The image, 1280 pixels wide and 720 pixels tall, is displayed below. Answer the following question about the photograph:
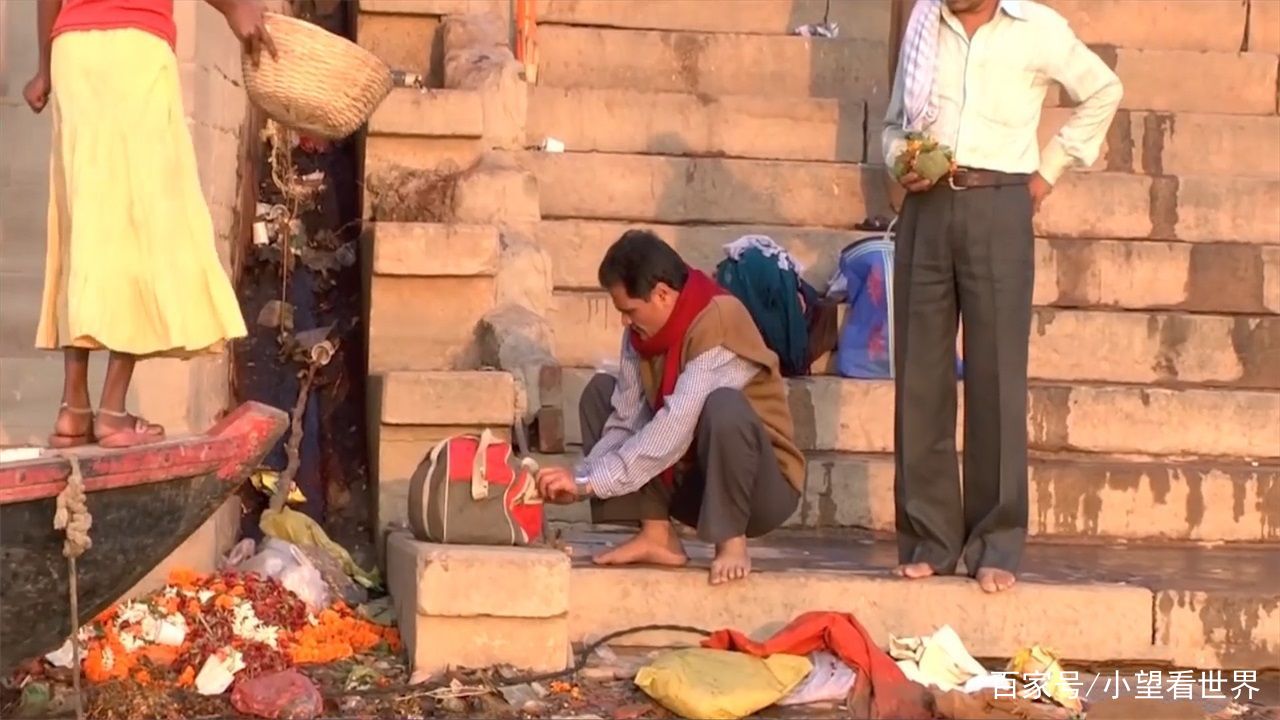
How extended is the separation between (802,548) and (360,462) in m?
1.85

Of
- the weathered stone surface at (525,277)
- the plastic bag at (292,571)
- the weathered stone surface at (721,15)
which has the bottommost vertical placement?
the plastic bag at (292,571)

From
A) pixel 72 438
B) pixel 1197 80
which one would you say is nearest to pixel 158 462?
pixel 72 438

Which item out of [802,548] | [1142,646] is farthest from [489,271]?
[1142,646]

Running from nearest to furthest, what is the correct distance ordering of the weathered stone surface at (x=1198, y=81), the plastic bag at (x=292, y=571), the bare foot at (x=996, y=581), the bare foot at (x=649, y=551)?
1. the bare foot at (x=996, y=581)
2. the bare foot at (x=649, y=551)
3. the plastic bag at (x=292, y=571)
4. the weathered stone surface at (x=1198, y=81)

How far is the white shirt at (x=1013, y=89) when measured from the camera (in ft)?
17.6

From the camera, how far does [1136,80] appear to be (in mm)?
8602

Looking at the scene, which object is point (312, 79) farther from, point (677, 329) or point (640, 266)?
point (677, 329)

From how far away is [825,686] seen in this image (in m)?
4.92

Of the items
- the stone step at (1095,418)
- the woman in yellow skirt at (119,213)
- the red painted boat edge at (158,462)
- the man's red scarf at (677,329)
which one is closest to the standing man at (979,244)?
the man's red scarf at (677,329)

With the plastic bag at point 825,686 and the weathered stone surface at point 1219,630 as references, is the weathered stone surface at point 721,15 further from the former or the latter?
A: the plastic bag at point 825,686

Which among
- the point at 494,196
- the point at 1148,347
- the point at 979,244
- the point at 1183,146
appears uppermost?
the point at 1183,146

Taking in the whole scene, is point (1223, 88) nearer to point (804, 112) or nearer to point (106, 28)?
point (804, 112)

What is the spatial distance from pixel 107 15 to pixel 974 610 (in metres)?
3.11

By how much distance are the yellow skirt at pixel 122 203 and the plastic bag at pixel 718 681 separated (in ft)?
5.16
